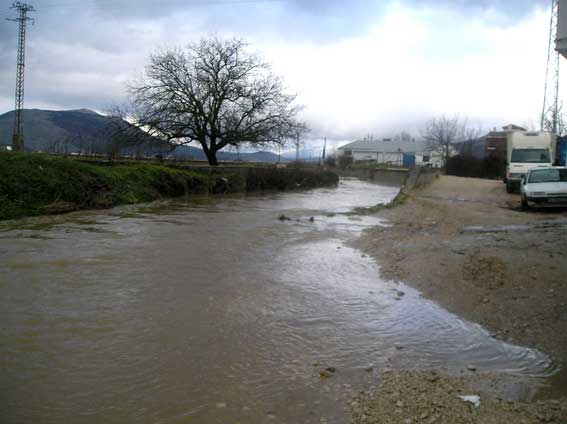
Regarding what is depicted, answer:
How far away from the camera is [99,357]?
511 cm

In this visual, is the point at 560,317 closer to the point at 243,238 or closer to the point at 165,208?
the point at 243,238

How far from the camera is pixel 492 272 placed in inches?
Result: 318

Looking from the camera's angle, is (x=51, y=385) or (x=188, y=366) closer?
(x=51, y=385)

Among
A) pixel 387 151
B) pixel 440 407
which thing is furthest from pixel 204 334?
pixel 387 151

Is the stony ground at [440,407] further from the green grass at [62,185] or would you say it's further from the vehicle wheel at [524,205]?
the vehicle wheel at [524,205]

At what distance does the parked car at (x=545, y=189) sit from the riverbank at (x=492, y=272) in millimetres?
474

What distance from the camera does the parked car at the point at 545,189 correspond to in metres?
15.6

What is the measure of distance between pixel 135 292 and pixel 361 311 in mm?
3337

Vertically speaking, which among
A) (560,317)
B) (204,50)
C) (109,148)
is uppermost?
(204,50)

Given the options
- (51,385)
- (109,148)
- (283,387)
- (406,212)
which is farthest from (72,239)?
(109,148)

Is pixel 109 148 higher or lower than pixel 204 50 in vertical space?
lower

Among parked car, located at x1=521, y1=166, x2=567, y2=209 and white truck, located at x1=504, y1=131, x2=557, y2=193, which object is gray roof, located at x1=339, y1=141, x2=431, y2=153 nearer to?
white truck, located at x1=504, y1=131, x2=557, y2=193

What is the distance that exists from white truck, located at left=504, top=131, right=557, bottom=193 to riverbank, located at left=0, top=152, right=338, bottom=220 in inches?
607

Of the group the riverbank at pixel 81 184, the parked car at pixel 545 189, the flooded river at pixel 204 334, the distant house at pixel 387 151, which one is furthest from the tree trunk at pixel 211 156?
the distant house at pixel 387 151
